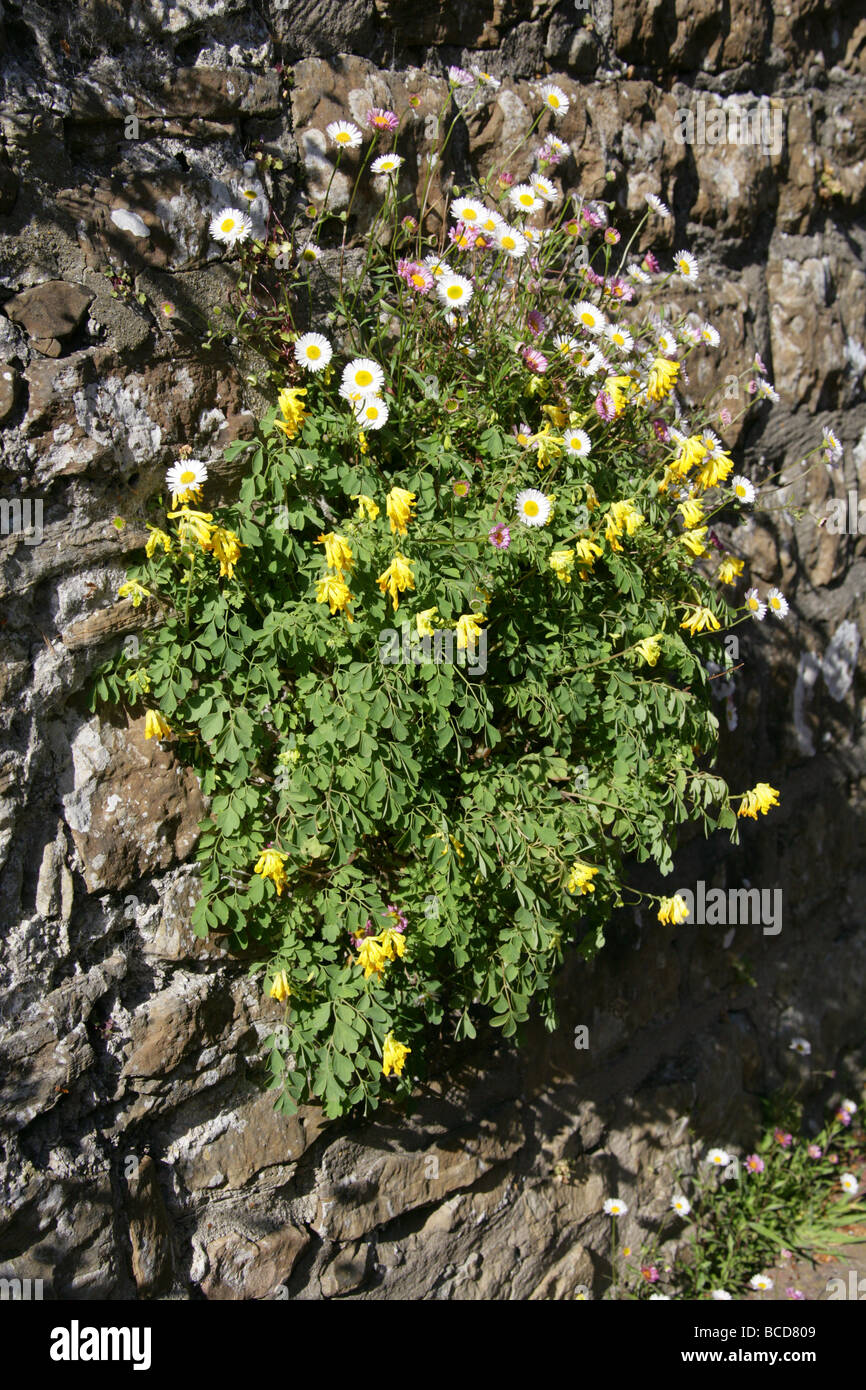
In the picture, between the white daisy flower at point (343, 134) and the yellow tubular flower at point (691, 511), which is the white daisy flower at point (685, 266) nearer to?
the yellow tubular flower at point (691, 511)

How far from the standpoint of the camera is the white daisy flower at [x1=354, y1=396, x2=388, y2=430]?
2.00 m

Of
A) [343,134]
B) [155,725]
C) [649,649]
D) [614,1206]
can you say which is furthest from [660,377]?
[614,1206]

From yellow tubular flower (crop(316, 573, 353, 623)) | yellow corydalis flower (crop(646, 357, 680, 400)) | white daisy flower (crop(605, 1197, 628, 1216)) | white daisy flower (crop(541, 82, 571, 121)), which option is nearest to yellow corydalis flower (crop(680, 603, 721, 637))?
yellow corydalis flower (crop(646, 357, 680, 400))

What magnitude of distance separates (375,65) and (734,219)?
127cm

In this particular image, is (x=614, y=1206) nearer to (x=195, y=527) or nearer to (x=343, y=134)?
(x=195, y=527)

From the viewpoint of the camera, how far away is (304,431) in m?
2.02

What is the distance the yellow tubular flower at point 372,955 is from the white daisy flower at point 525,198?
1.58 meters

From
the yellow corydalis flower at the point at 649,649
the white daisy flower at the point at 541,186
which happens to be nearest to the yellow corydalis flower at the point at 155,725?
the yellow corydalis flower at the point at 649,649

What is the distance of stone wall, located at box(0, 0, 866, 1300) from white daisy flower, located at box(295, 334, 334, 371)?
0.15 meters

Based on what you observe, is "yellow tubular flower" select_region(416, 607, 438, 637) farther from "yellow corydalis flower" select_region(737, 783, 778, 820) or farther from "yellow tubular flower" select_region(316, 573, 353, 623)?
"yellow corydalis flower" select_region(737, 783, 778, 820)

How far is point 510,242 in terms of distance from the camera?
218cm

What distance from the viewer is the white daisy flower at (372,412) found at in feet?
6.55

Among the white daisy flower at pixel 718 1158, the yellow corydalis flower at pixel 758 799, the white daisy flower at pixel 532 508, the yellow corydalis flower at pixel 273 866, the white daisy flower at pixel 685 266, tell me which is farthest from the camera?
the white daisy flower at pixel 718 1158
